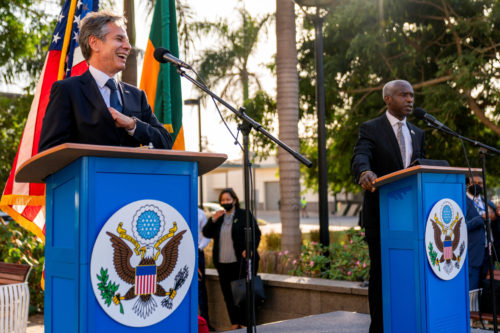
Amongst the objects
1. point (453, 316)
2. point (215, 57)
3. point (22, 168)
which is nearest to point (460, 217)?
point (453, 316)

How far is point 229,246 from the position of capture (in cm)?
831

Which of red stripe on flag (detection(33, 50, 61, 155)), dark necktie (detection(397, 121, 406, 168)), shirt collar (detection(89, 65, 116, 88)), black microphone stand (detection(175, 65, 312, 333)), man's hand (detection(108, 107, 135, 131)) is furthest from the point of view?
red stripe on flag (detection(33, 50, 61, 155))

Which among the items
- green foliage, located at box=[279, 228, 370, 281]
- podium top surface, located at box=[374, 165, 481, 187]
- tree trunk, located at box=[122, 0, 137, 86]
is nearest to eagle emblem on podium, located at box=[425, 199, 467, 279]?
podium top surface, located at box=[374, 165, 481, 187]

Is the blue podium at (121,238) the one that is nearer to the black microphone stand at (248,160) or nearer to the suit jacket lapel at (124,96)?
the suit jacket lapel at (124,96)

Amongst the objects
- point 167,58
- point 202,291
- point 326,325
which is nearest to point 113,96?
point 167,58

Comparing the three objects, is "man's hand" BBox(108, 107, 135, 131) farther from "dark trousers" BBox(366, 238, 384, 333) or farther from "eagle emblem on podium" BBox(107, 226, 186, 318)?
"dark trousers" BBox(366, 238, 384, 333)

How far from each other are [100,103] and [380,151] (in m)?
2.40

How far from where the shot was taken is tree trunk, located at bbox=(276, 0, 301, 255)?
877 centimetres

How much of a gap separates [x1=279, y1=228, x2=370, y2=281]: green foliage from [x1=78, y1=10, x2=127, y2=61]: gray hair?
507 centimetres

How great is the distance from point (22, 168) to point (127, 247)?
62 cm

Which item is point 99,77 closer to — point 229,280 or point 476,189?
point 476,189

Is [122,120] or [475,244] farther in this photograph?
[475,244]

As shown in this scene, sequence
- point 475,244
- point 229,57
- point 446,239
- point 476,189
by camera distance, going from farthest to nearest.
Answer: point 229,57 → point 475,244 → point 476,189 → point 446,239

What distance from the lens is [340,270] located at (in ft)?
25.0
